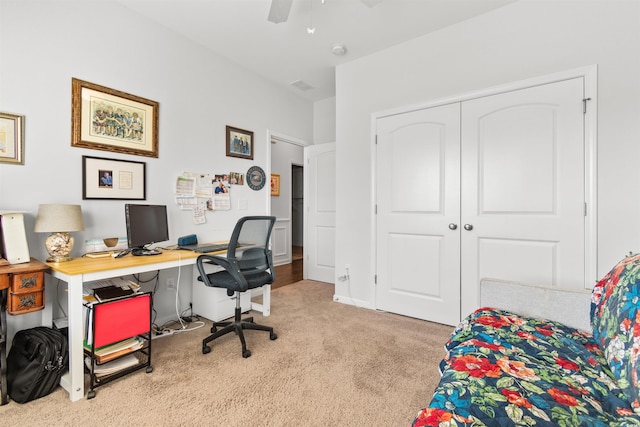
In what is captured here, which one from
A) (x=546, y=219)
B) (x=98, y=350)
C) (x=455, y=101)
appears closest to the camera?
(x=98, y=350)

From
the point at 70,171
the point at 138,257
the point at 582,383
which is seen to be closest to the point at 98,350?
the point at 138,257

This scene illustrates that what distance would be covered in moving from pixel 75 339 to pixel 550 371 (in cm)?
229

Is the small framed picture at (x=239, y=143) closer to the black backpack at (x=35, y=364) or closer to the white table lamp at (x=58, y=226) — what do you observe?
the white table lamp at (x=58, y=226)

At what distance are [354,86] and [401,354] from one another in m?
2.66

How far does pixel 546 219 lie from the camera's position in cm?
227

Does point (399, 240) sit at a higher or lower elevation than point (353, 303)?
higher

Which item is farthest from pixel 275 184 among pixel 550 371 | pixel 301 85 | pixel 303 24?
pixel 550 371

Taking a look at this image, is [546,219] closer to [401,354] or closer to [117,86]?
[401,354]

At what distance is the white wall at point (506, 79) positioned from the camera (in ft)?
6.57

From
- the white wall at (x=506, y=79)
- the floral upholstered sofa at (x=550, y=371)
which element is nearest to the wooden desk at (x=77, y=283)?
the floral upholstered sofa at (x=550, y=371)

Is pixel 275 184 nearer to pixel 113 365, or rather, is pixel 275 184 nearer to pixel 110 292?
pixel 110 292

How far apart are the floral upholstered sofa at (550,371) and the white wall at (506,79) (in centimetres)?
106

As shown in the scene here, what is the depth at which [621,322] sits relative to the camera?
1.11m

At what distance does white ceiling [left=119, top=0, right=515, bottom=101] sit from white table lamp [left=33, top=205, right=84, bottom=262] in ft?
5.74
